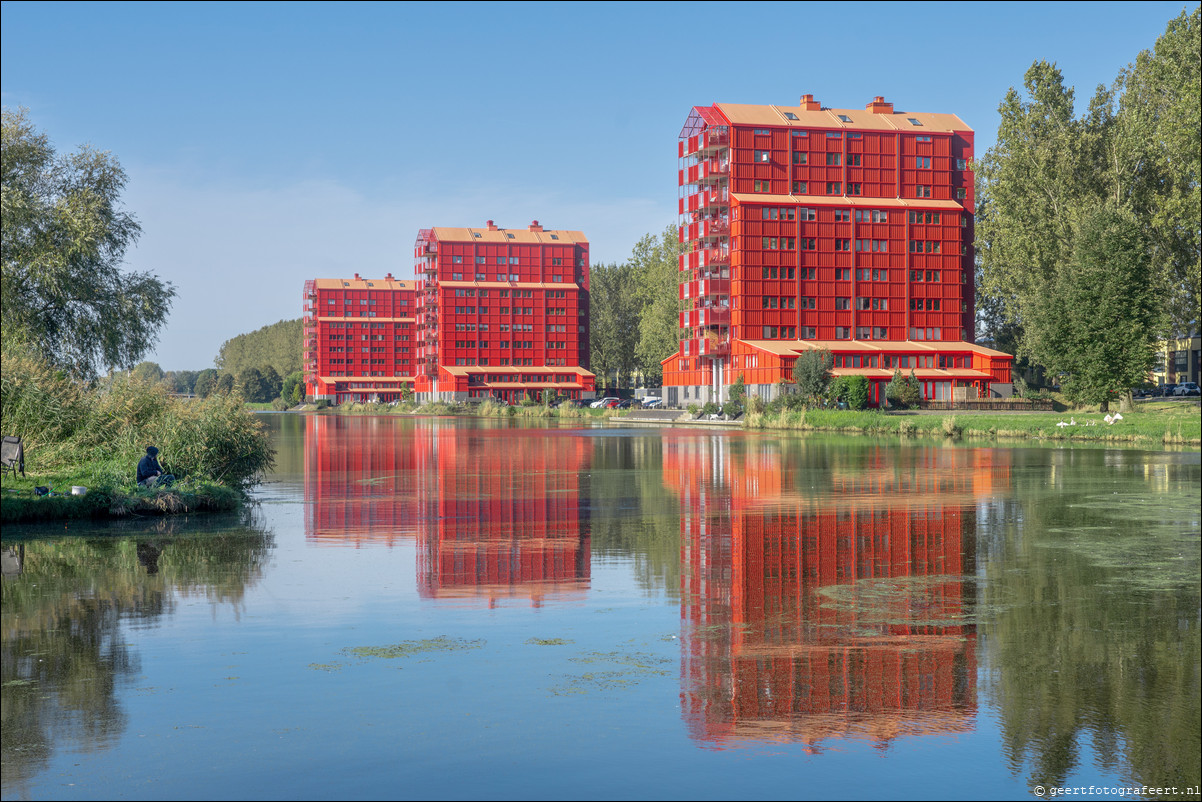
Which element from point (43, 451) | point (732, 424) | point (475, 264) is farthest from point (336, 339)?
point (43, 451)

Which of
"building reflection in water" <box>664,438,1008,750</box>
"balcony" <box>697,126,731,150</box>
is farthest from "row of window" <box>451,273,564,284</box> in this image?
"building reflection in water" <box>664,438,1008,750</box>

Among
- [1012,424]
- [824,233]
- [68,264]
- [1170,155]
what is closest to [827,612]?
[68,264]

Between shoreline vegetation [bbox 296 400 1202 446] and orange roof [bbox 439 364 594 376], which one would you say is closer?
shoreline vegetation [bbox 296 400 1202 446]

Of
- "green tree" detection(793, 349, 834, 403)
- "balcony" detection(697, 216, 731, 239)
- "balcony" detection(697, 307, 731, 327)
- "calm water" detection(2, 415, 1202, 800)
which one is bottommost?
"calm water" detection(2, 415, 1202, 800)

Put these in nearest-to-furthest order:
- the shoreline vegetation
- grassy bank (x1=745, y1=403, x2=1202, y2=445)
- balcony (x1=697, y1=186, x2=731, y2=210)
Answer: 1. grassy bank (x1=745, y1=403, x2=1202, y2=445)
2. the shoreline vegetation
3. balcony (x1=697, y1=186, x2=731, y2=210)

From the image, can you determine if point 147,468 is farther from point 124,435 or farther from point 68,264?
point 68,264

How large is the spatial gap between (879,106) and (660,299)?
3352cm

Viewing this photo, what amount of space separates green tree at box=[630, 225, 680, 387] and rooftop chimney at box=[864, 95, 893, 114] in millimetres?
25266

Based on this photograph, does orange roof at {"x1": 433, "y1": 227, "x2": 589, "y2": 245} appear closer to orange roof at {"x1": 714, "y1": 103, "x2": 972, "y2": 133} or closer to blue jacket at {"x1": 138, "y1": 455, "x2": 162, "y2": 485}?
orange roof at {"x1": 714, "y1": 103, "x2": 972, "y2": 133}

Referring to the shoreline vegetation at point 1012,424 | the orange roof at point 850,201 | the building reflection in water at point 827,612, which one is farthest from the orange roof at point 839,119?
the building reflection in water at point 827,612

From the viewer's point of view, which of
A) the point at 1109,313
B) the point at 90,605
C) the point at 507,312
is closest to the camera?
the point at 90,605

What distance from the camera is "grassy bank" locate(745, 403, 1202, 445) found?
49.9 meters

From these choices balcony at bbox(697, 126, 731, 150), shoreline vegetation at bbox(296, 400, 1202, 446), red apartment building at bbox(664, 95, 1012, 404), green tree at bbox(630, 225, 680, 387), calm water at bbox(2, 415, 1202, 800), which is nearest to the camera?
calm water at bbox(2, 415, 1202, 800)

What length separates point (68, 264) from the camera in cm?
4016
